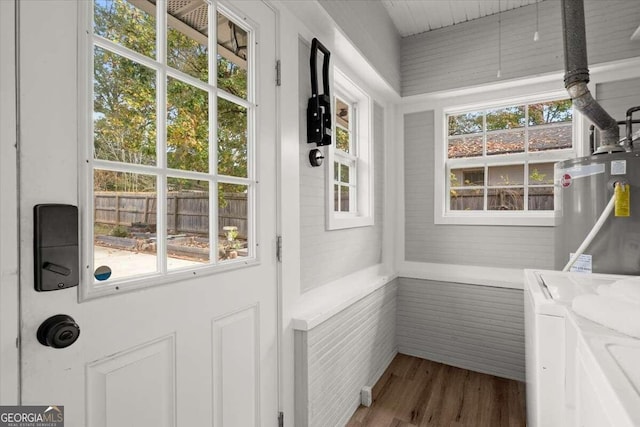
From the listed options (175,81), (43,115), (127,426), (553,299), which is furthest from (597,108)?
(127,426)

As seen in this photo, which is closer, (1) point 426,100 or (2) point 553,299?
(2) point 553,299

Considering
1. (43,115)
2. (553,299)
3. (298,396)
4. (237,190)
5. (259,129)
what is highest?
(259,129)

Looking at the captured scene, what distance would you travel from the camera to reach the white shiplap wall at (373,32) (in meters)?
1.96

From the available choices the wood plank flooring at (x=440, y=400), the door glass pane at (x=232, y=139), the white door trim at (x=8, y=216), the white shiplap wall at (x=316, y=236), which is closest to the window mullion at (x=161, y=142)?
the door glass pane at (x=232, y=139)

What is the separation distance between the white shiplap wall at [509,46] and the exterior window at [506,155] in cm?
33

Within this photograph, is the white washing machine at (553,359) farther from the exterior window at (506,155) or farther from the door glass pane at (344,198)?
the exterior window at (506,155)

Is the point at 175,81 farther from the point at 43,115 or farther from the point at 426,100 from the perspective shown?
the point at 426,100

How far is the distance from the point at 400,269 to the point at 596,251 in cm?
173

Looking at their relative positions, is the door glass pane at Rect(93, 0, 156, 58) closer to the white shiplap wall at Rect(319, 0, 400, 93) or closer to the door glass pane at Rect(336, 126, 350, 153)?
the white shiplap wall at Rect(319, 0, 400, 93)

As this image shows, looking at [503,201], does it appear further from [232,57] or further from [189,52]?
[189,52]

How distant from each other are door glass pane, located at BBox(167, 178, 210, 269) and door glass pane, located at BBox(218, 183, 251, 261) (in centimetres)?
7

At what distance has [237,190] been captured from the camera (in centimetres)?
138

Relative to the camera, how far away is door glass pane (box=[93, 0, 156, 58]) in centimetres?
91

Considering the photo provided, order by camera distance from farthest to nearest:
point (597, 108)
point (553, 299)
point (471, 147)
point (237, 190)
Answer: point (471, 147)
point (597, 108)
point (237, 190)
point (553, 299)
